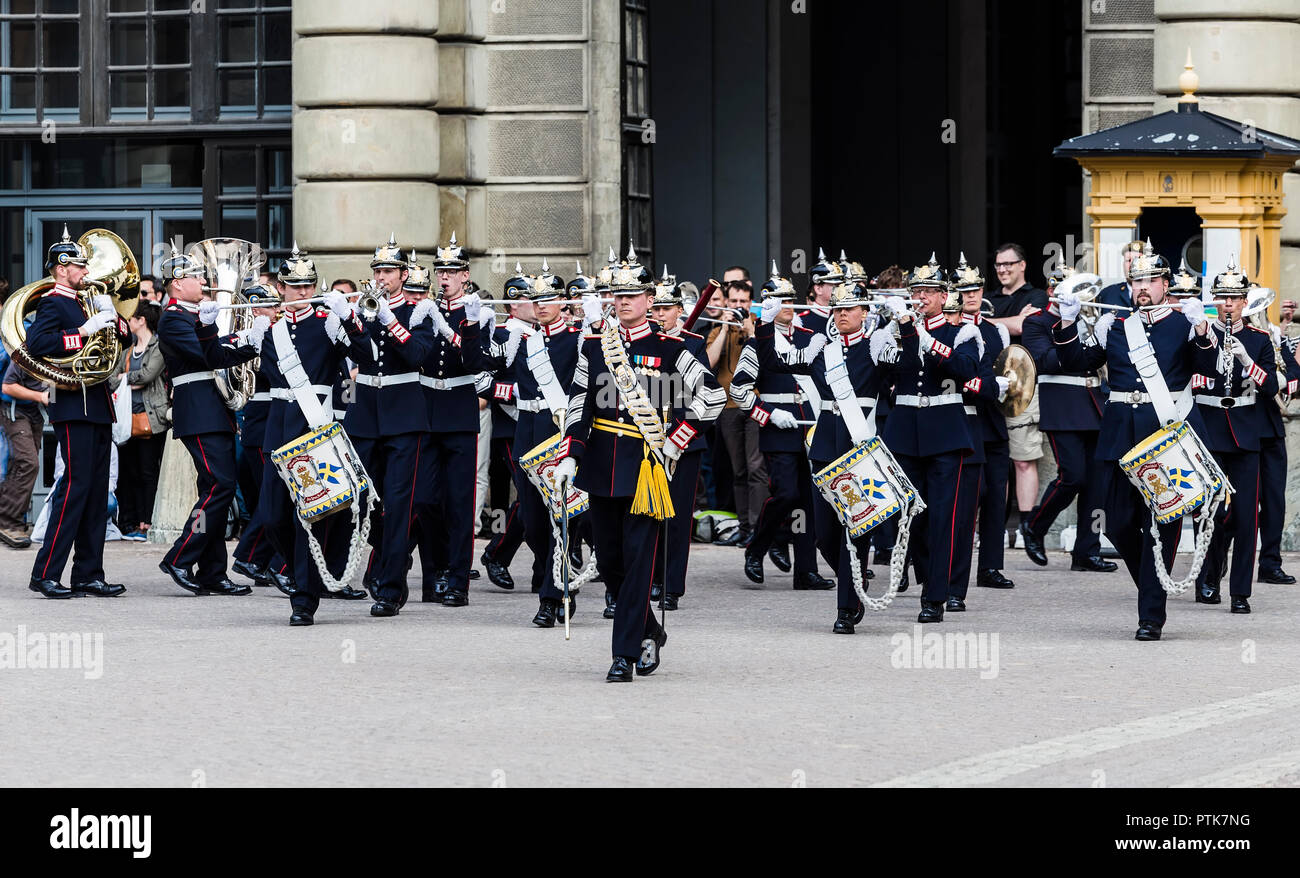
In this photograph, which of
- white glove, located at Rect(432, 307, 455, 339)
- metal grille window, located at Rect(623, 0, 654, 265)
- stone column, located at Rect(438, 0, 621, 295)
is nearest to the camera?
white glove, located at Rect(432, 307, 455, 339)

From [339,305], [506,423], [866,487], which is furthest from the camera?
[506,423]

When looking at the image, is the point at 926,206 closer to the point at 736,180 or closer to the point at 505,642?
the point at 736,180

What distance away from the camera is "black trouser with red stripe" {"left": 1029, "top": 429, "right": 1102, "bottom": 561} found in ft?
50.3

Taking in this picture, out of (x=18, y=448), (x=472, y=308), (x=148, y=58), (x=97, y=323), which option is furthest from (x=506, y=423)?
(x=148, y=58)

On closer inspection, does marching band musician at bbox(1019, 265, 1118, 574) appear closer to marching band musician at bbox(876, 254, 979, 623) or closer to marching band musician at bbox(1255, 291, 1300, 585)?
marching band musician at bbox(1255, 291, 1300, 585)

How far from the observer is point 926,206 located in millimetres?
27562

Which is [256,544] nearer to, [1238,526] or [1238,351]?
[1238,526]

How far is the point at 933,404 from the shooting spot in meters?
13.2

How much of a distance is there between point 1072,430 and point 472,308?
4122 millimetres

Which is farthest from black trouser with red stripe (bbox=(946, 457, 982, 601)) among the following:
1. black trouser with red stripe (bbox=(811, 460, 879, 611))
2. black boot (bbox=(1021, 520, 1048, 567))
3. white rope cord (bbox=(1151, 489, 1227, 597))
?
black boot (bbox=(1021, 520, 1048, 567))

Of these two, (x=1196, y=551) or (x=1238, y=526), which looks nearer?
(x=1196, y=551)

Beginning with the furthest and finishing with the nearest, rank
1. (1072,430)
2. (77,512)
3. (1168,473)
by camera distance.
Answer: (1072,430) < (77,512) < (1168,473)

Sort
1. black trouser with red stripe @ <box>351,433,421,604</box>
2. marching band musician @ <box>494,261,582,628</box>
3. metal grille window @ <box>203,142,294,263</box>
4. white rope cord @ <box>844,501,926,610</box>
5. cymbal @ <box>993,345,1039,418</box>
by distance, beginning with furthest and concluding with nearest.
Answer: metal grille window @ <box>203,142,294,263</box>, cymbal @ <box>993,345,1039,418</box>, marching band musician @ <box>494,261,582,628</box>, black trouser with red stripe @ <box>351,433,421,604</box>, white rope cord @ <box>844,501,926,610</box>

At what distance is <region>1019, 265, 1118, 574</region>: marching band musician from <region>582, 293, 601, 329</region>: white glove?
3.23 m
